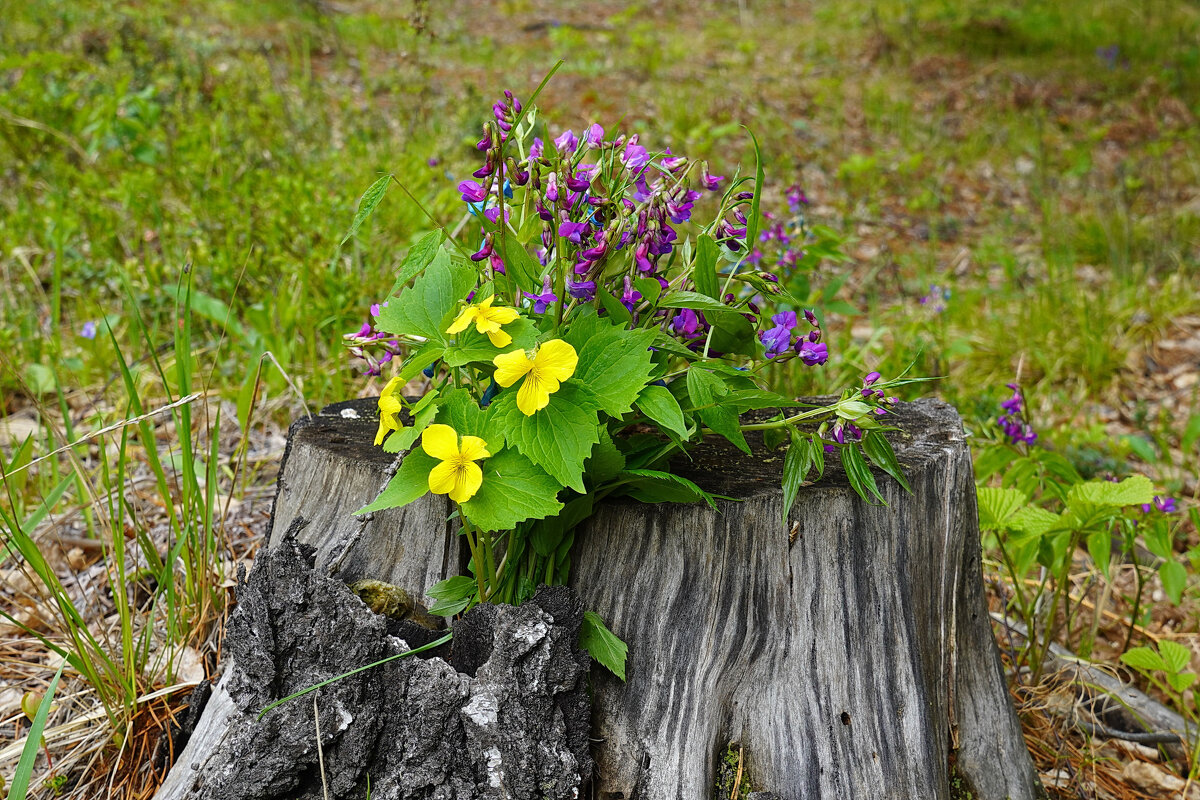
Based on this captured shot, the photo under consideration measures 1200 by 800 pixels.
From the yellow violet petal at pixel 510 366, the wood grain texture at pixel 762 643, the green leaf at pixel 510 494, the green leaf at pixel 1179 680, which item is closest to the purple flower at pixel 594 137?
the yellow violet petal at pixel 510 366

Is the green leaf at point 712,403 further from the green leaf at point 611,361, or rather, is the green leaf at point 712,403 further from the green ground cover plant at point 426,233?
the green ground cover plant at point 426,233

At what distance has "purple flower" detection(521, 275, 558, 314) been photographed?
1269mm

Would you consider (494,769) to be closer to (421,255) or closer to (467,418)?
(467,418)

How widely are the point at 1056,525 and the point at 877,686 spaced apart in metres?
0.69

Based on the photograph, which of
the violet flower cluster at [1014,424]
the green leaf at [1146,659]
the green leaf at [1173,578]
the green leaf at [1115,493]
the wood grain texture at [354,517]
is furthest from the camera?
the violet flower cluster at [1014,424]

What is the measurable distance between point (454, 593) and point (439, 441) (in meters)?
0.38

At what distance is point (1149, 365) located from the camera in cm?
402

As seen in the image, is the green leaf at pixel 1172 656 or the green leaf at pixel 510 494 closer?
the green leaf at pixel 510 494

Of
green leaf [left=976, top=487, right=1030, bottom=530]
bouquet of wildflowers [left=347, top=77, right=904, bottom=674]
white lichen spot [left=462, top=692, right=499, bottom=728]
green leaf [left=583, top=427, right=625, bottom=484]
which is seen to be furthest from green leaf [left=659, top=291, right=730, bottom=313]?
green leaf [left=976, top=487, right=1030, bottom=530]

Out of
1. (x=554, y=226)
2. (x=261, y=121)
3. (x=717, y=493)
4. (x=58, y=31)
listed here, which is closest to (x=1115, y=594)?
(x=717, y=493)

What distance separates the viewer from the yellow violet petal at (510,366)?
3.63 ft

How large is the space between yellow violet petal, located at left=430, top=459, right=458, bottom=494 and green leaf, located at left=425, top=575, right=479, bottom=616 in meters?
0.29

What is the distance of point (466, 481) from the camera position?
118cm

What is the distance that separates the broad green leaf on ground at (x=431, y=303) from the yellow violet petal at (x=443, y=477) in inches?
8.1
